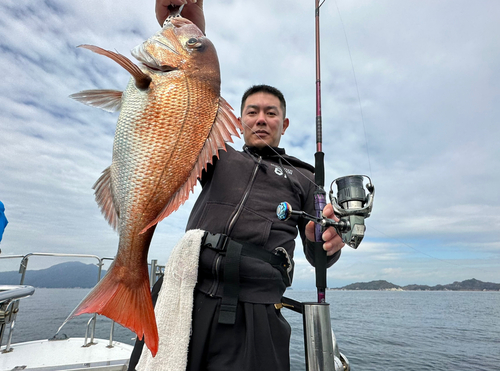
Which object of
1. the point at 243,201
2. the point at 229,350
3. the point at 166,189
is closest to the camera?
the point at 166,189

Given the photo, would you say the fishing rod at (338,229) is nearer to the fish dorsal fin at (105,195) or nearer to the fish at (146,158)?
the fish at (146,158)

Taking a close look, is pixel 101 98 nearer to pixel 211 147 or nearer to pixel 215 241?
pixel 211 147

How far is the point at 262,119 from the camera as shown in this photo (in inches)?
105

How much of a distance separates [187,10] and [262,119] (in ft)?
3.54

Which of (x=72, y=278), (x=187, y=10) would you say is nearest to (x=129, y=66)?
(x=187, y=10)

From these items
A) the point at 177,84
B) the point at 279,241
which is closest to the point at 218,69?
Result: the point at 177,84

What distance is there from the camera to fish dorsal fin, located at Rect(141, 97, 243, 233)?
1418 millimetres

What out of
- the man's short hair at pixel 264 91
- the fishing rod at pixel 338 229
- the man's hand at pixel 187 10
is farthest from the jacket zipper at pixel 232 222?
the man's hand at pixel 187 10

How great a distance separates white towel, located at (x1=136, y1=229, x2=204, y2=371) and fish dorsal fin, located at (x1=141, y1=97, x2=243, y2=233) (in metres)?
0.48

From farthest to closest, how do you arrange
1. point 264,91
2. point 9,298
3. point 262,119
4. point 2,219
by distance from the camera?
point 2,219, point 264,91, point 262,119, point 9,298

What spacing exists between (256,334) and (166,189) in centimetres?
106

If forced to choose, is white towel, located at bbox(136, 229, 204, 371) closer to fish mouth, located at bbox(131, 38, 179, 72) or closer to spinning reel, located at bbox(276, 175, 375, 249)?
spinning reel, located at bbox(276, 175, 375, 249)

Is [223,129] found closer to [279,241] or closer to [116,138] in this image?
[116,138]

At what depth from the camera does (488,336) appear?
20188mm
